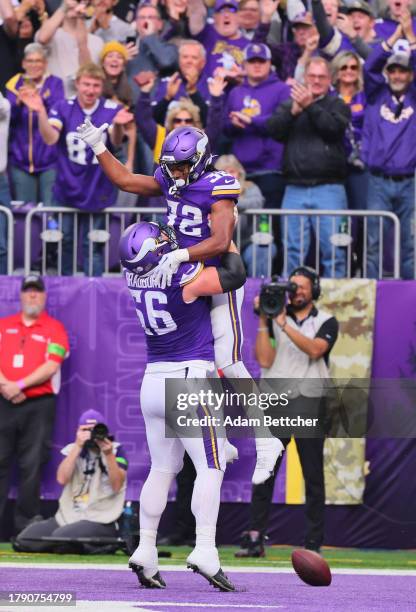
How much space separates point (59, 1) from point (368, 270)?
4.26 meters

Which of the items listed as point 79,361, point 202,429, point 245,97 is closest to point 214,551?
point 202,429

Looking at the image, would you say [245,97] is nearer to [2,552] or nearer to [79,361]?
[79,361]

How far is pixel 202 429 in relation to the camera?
26.3ft

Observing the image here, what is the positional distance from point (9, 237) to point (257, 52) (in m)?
2.87

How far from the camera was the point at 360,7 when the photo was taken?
14.3m

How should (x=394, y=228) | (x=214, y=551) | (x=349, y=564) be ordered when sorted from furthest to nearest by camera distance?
(x=394, y=228), (x=349, y=564), (x=214, y=551)

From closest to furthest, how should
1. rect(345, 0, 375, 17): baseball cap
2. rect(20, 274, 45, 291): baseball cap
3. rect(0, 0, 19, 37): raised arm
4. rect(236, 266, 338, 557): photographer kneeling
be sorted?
rect(236, 266, 338, 557): photographer kneeling < rect(20, 274, 45, 291): baseball cap < rect(0, 0, 19, 37): raised arm < rect(345, 0, 375, 17): baseball cap

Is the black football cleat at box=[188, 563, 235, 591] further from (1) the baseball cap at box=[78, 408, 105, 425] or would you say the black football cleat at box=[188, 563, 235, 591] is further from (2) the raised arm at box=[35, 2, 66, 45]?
(2) the raised arm at box=[35, 2, 66, 45]

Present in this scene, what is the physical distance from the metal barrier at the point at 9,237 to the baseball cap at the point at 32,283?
1.13ft

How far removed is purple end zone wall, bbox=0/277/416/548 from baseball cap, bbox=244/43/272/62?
7.20ft

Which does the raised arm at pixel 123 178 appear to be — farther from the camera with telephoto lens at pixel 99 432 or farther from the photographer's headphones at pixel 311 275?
the camera with telephoto lens at pixel 99 432

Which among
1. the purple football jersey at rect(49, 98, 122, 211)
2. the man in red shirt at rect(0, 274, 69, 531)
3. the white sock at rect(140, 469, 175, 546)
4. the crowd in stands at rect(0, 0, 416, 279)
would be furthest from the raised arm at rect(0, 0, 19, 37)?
the white sock at rect(140, 469, 175, 546)

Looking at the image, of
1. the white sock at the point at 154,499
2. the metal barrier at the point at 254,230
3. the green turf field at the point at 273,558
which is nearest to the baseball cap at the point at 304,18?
the metal barrier at the point at 254,230

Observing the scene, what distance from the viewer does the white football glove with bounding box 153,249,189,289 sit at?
312 inches
